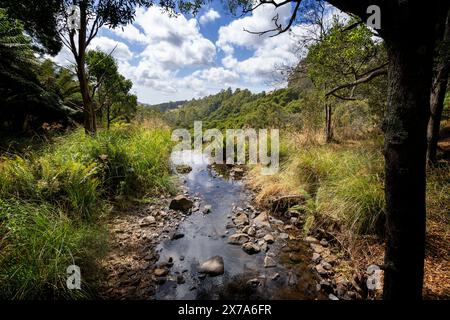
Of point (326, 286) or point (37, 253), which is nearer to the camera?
point (37, 253)

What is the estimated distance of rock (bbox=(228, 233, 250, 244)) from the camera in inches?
142

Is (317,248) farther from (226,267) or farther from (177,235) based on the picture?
(177,235)

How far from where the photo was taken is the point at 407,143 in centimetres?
137

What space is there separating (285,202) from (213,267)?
2.19m

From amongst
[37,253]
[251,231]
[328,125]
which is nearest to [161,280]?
[37,253]

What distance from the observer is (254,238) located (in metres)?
3.72

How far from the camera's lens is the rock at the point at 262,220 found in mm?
4109

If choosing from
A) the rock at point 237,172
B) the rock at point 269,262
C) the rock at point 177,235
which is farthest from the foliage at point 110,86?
the rock at point 269,262

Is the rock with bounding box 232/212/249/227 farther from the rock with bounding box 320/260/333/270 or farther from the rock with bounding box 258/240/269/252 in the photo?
the rock with bounding box 320/260/333/270

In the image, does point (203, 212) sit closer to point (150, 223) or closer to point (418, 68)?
point (150, 223)

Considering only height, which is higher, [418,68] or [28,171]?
[418,68]

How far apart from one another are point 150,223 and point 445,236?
4088 millimetres

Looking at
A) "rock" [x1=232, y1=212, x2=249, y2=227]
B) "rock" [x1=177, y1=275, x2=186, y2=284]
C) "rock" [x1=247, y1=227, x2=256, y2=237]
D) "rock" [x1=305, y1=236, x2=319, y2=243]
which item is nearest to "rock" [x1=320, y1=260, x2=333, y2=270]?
"rock" [x1=305, y1=236, x2=319, y2=243]
